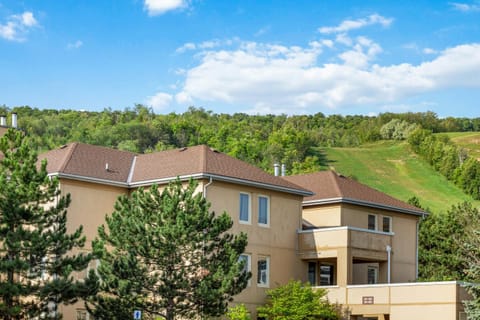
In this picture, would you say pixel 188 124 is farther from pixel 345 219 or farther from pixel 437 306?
pixel 437 306

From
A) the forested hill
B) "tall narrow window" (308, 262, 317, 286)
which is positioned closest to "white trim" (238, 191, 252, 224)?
"tall narrow window" (308, 262, 317, 286)

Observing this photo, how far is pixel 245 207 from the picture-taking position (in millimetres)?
38594

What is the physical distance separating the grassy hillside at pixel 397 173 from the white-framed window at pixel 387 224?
49243 millimetres

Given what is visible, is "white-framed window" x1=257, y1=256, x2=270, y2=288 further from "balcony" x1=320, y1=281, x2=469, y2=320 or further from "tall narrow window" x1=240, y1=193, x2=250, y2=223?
"balcony" x1=320, y1=281, x2=469, y2=320

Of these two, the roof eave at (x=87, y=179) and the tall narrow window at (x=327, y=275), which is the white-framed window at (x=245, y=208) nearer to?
the roof eave at (x=87, y=179)

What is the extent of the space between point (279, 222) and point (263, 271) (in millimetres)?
2469

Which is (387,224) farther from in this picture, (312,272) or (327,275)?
(312,272)

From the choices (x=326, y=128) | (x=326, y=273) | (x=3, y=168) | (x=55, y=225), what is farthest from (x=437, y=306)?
(x=326, y=128)

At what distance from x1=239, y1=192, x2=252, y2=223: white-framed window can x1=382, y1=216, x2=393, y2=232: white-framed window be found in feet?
30.5

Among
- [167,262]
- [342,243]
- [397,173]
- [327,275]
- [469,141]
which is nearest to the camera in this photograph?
[167,262]

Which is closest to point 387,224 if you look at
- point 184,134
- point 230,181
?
point 230,181

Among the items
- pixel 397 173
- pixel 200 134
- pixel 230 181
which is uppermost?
pixel 200 134

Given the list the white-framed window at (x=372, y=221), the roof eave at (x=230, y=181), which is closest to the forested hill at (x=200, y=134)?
the white-framed window at (x=372, y=221)

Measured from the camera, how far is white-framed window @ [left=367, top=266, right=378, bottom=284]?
43.3 m
